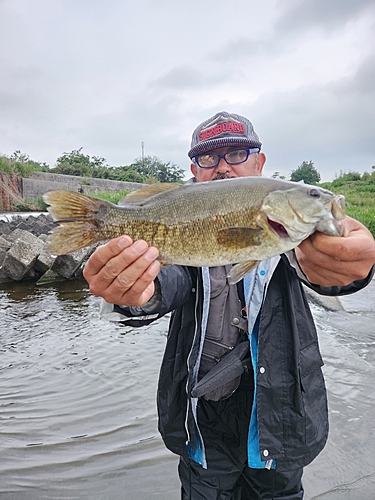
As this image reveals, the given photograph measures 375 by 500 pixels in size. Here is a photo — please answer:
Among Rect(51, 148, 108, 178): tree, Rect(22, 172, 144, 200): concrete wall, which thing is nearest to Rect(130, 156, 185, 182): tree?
Rect(51, 148, 108, 178): tree

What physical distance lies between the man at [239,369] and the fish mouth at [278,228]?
0.13 m

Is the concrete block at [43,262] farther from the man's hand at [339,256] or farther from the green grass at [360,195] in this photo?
the green grass at [360,195]

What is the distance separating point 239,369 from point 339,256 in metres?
0.92

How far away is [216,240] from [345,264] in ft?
1.95

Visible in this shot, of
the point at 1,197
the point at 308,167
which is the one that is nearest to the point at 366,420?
Result: the point at 1,197

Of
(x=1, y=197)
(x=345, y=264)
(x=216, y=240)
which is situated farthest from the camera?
(x=1, y=197)

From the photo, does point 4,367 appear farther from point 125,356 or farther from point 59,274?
point 59,274

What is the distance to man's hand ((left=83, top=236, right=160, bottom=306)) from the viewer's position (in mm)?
1839

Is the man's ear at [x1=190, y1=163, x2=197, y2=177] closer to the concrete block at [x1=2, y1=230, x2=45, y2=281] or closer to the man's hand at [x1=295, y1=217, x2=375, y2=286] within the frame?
the man's hand at [x1=295, y1=217, x2=375, y2=286]

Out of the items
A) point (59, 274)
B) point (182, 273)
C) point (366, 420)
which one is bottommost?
point (366, 420)

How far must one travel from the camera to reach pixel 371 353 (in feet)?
18.9

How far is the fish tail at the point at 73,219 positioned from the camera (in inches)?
77.5

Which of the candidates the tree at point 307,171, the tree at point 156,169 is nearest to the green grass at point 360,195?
the tree at point 307,171

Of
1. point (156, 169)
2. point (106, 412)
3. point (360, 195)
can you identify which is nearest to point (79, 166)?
point (156, 169)
